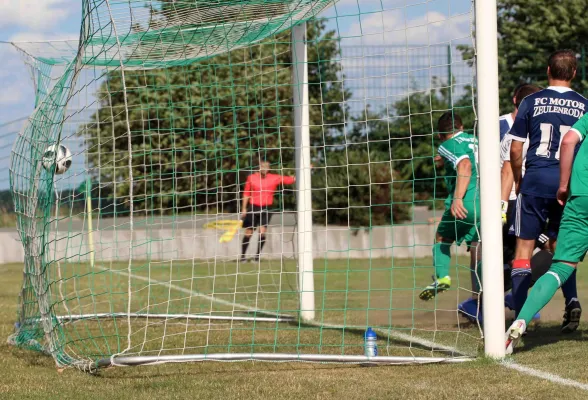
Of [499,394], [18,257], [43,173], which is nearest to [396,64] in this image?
[43,173]

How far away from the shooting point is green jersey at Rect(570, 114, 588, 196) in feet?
19.2

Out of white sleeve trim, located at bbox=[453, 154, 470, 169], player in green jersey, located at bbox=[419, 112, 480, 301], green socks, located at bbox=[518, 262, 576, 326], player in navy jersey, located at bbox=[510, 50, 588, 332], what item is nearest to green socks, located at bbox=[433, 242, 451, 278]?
player in green jersey, located at bbox=[419, 112, 480, 301]

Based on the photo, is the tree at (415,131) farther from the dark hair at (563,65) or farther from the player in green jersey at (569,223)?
the player in green jersey at (569,223)

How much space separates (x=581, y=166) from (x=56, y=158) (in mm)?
3741

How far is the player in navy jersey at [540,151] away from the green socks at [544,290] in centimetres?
44

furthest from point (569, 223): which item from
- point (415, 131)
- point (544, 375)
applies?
point (415, 131)

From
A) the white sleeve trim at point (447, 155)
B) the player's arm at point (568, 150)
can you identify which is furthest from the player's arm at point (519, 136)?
the white sleeve trim at point (447, 155)

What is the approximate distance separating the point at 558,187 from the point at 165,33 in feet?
11.2

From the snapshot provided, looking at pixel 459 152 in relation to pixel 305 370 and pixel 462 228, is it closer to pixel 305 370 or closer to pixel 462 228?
pixel 462 228

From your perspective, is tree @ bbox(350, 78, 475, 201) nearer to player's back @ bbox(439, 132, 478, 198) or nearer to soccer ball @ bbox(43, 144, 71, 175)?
player's back @ bbox(439, 132, 478, 198)

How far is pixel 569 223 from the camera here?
589 cm

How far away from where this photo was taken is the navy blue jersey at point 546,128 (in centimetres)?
632

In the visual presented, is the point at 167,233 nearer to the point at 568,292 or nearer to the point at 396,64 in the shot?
the point at 396,64

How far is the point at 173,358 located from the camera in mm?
5770
